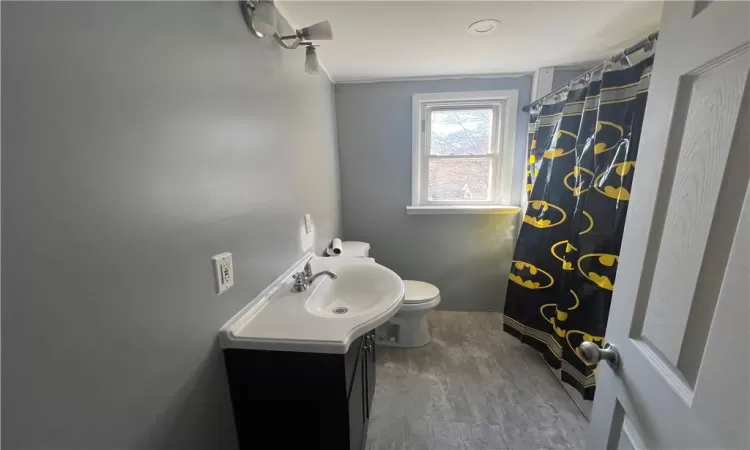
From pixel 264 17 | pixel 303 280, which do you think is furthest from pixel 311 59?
pixel 303 280

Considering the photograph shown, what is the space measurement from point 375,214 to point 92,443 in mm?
2151

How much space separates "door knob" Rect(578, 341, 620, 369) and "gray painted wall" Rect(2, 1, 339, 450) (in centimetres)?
101

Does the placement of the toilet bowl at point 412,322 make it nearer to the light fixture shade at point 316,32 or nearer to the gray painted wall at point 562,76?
the light fixture shade at point 316,32

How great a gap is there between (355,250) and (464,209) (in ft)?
3.19

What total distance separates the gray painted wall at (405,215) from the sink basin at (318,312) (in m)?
1.04

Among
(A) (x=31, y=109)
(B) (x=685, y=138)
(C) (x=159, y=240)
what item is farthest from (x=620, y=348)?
(A) (x=31, y=109)

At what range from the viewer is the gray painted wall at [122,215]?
44 cm

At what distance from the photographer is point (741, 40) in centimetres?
44

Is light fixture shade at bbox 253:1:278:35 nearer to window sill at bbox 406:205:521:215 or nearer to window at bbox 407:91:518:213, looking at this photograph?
window at bbox 407:91:518:213

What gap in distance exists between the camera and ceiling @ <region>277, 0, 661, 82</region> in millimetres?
1320

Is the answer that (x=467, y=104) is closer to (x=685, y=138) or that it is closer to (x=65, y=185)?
(x=685, y=138)

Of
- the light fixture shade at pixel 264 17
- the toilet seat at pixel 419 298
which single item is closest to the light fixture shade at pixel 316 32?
the light fixture shade at pixel 264 17

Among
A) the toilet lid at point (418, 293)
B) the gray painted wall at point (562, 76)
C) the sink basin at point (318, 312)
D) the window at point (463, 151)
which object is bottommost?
the toilet lid at point (418, 293)

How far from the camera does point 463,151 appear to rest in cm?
245
